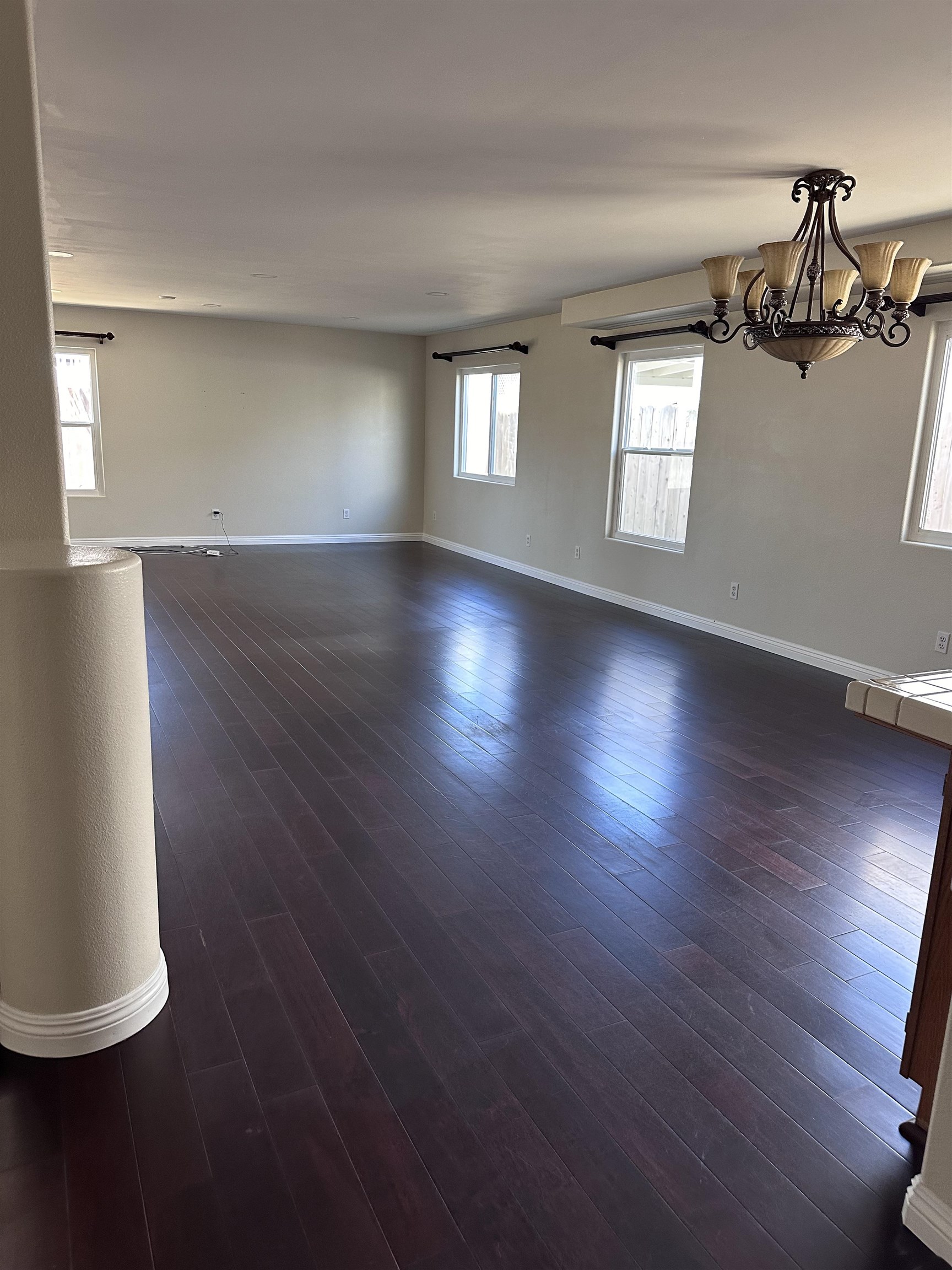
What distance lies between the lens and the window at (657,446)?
21.1 feet

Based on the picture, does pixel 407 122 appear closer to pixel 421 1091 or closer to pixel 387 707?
pixel 387 707

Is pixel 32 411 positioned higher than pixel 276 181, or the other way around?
pixel 276 181

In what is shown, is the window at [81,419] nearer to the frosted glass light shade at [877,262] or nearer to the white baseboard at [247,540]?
the white baseboard at [247,540]

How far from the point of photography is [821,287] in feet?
10.6

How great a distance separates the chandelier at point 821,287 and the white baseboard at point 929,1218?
2.46 metres

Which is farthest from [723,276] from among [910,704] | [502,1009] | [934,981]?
[502,1009]

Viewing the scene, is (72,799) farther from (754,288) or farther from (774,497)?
(774,497)

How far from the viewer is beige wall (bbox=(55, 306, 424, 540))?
8922mm

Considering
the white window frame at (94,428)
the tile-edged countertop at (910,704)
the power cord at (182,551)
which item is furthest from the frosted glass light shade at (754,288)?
the white window frame at (94,428)

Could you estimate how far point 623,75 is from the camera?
8.37 feet

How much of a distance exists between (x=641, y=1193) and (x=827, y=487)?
450 centimetres

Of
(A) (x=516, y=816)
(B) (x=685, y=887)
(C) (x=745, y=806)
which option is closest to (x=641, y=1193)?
(B) (x=685, y=887)

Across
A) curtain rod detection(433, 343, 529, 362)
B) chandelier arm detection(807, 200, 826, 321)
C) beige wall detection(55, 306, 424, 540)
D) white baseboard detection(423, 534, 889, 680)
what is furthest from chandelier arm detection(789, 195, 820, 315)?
beige wall detection(55, 306, 424, 540)

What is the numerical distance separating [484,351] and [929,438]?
516cm
